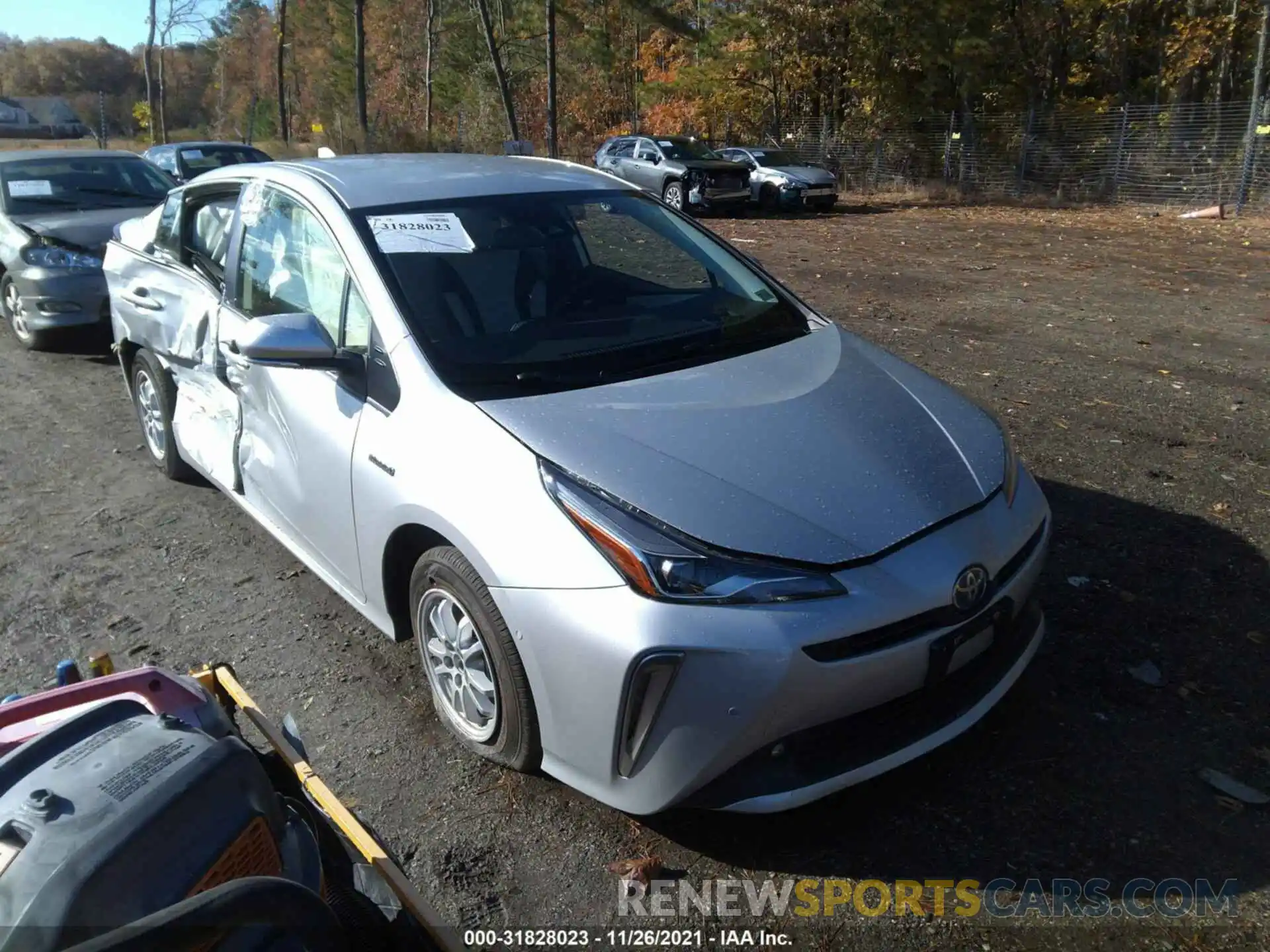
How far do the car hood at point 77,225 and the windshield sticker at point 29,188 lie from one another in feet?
1.06

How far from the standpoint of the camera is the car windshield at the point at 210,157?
15.7 metres

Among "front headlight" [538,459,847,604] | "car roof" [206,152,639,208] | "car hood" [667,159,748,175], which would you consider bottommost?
"front headlight" [538,459,847,604]

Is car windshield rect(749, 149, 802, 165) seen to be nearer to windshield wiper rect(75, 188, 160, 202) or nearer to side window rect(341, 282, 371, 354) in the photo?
windshield wiper rect(75, 188, 160, 202)

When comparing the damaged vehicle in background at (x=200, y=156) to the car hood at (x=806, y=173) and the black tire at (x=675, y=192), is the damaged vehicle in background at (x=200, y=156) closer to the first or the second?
the black tire at (x=675, y=192)

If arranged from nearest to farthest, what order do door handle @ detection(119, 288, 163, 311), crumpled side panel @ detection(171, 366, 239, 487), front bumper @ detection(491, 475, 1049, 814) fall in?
front bumper @ detection(491, 475, 1049, 814) → crumpled side panel @ detection(171, 366, 239, 487) → door handle @ detection(119, 288, 163, 311)

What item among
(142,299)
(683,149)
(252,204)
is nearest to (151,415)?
(142,299)

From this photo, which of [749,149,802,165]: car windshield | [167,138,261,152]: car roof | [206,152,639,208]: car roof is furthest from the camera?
[749,149,802,165]: car windshield

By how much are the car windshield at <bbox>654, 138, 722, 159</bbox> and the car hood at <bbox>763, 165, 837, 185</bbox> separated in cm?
136

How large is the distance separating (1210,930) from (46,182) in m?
9.85

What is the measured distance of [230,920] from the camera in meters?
1.31

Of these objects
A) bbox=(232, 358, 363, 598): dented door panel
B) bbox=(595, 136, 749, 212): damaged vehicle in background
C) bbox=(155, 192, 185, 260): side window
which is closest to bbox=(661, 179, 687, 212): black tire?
bbox=(595, 136, 749, 212): damaged vehicle in background

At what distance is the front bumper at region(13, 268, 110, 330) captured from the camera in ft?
25.6

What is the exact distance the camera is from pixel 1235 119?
2181 cm

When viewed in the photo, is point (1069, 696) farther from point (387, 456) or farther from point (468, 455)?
point (387, 456)
